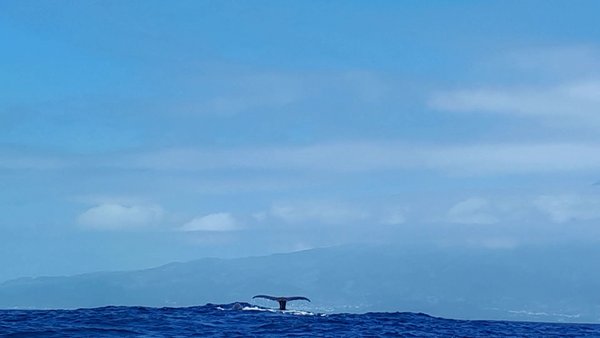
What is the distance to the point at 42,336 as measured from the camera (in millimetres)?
51500

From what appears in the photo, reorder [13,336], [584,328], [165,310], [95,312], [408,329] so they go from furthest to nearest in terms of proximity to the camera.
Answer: [584,328]
[165,310]
[95,312]
[408,329]
[13,336]

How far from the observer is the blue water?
5503 centimetres

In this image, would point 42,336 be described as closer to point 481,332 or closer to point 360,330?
point 360,330

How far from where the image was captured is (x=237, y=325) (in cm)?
6156

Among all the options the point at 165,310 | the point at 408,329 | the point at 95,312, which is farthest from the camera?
the point at 165,310

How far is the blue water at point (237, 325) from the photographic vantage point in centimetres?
5503

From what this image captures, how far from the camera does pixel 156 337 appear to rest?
52.4 m

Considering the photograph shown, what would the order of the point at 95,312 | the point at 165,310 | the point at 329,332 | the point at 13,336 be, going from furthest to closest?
the point at 165,310, the point at 95,312, the point at 329,332, the point at 13,336

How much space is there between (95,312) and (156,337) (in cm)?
1771

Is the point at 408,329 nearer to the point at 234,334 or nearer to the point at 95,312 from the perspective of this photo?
the point at 234,334

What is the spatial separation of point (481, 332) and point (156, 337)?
23383 mm

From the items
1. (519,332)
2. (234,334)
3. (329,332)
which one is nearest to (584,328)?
(519,332)

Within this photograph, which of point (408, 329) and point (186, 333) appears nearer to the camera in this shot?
point (186, 333)

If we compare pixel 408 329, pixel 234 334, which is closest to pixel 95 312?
pixel 234 334
